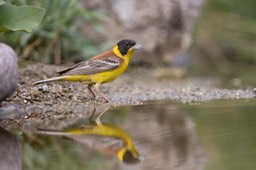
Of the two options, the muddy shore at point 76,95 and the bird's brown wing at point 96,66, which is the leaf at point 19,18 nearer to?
the muddy shore at point 76,95

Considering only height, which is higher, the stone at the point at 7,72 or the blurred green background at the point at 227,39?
the blurred green background at the point at 227,39

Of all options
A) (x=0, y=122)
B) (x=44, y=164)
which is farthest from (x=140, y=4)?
(x=44, y=164)

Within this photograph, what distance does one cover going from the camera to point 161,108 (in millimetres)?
7457

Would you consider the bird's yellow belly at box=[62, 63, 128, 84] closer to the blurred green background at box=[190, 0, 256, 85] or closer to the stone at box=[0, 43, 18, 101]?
the stone at box=[0, 43, 18, 101]

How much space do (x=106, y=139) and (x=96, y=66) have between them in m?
2.56

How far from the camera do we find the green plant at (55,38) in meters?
9.84

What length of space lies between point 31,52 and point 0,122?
3346mm

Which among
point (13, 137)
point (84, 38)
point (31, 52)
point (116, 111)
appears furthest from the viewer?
point (84, 38)

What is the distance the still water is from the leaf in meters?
1.04

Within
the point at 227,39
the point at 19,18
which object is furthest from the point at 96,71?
the point at 227,39

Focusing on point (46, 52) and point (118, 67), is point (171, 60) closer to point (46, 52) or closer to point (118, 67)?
point (46, 52)

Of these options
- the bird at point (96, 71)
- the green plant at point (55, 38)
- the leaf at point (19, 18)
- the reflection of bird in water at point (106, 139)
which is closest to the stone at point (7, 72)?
the leaf at point (19, 18)

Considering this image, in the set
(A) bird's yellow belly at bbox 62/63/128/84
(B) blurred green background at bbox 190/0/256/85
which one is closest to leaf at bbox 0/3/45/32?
(A) bird's yellow belly at bbox 62/63/128/84

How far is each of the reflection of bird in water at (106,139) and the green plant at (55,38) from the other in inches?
144
